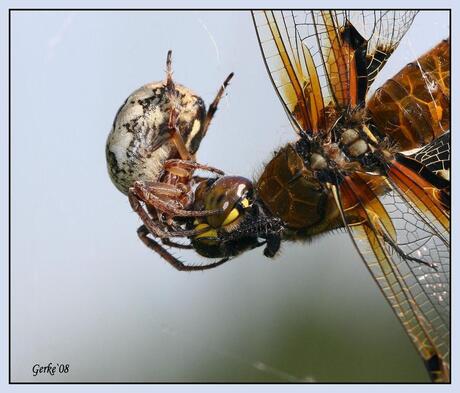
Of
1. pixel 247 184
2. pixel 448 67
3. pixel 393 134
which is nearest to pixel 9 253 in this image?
pixel 247 184

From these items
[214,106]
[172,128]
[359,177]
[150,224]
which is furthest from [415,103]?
[150,224]

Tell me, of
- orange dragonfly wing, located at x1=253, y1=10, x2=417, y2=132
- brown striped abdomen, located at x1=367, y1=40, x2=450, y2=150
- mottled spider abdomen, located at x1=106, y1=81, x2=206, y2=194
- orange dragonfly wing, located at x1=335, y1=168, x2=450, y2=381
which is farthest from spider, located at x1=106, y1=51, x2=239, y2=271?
brown striped abdomen, located at x1=367, y1=40, x2=450, y2=150

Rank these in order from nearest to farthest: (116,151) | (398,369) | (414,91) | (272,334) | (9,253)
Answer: (116,151) → (414,91) → (9,253) → (398,369) → (272,334)

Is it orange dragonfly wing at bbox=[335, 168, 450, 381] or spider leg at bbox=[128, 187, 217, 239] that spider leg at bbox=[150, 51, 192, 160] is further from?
orange dragonfly wing at bbox=[335, 168, 450, 381]

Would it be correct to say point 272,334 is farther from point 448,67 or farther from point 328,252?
point 448,67

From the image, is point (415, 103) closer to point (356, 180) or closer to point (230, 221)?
point (356, 180)
